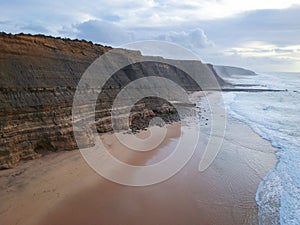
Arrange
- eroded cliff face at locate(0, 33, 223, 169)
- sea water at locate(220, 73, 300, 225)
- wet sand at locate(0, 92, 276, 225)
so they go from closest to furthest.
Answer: wet sand at locate(0, 92, 276, 225) → sea water at locate(220, 73, 300, 225) → eroded cliff face at locate(0, 33, 223, 169)

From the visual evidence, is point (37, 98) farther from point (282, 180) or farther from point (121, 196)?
point (282, 180)

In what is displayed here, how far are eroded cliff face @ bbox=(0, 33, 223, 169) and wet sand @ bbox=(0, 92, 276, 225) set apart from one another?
0.66 meters

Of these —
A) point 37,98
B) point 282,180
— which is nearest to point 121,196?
point 37,98

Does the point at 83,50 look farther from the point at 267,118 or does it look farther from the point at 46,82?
the point at 267,118

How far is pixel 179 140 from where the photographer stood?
16.2 m

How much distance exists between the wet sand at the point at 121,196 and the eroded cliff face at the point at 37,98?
25.8 inches

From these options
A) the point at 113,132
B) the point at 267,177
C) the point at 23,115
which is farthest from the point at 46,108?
the point at 267,177

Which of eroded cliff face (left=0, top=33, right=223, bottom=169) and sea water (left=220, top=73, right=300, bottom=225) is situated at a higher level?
eroded cliff face (left=0, top=33, right=223, bottom=169)

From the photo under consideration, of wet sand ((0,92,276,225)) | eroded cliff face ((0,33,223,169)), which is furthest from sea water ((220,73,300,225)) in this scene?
eroded cliff face ((0,33,223,169))

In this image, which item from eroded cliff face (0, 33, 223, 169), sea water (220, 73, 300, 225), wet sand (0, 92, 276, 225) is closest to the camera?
wet sand (0, 92, 276, 225)

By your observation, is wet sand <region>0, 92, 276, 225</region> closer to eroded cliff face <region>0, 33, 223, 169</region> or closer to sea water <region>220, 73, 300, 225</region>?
sea water <region>220, 73, 300, 225</region>

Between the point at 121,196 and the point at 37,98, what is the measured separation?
19.1 feet

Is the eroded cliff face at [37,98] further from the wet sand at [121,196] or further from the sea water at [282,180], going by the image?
the sea water at [282,180]

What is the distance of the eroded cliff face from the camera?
10.5 m
